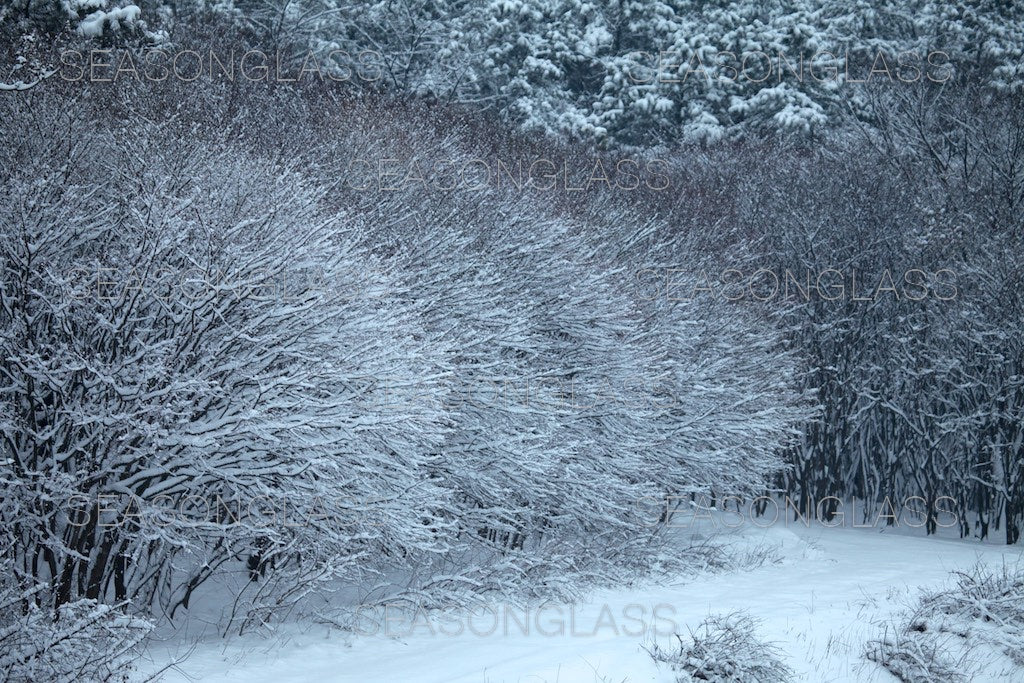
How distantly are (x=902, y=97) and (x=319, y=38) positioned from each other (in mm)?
15871

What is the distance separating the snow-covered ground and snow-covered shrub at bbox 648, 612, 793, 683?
0.20 metres

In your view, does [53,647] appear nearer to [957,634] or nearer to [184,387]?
[184,387]

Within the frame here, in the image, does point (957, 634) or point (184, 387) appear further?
point (957, 634)

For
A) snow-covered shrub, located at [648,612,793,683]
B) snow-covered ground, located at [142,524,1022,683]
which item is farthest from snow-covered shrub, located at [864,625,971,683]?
snow-covered shrub, located at [648,612,793,683]

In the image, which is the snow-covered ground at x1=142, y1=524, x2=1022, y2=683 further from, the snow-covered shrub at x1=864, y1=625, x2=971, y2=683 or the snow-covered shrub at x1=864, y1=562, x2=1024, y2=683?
the snow-covered shrub at x1=864, y1=562, x2=1024, y2=683

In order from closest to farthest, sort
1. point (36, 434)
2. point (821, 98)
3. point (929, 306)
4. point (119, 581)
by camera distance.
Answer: point (36, 434) < point (119, 581) < point (929, 306) < point (821, 98)

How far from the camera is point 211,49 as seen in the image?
68.5 ft

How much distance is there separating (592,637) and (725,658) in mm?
1550

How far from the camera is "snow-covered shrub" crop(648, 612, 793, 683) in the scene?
969cm

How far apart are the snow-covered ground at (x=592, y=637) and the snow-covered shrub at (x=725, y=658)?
20 centimetres

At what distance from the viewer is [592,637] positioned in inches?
419

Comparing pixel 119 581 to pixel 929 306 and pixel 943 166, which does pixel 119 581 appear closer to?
pixel 929 306

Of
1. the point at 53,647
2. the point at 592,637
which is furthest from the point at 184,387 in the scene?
the point at 592,637

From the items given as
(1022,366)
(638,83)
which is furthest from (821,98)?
(1022,366)
